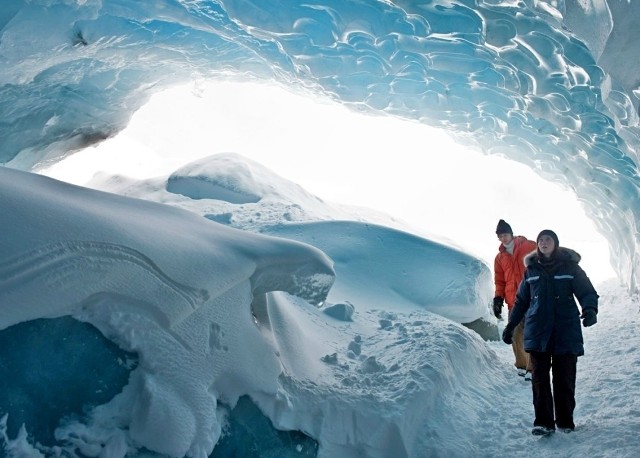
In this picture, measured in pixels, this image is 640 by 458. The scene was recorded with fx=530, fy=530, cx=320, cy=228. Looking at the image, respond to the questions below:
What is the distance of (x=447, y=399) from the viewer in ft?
13.0

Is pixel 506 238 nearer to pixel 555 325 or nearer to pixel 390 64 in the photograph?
pixel 555 325

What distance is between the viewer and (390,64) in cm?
793

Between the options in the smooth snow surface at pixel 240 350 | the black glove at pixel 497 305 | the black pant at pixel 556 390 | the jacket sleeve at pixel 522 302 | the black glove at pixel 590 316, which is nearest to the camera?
the smooth snow surface at pixel 240 350

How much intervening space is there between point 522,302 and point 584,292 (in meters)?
0.55

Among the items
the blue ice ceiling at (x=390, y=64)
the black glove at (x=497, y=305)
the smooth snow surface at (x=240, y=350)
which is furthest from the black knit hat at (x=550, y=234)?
the blue ice ceiling at (x=390, y=64)

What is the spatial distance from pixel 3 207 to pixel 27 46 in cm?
551

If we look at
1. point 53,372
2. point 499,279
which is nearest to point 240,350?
point 53,372

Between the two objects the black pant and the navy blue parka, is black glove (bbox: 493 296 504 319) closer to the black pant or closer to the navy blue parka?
the navy blue parka

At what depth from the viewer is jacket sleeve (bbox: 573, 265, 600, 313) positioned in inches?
147

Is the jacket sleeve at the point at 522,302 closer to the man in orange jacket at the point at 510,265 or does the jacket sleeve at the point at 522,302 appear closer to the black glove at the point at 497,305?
the black glove at the point at 497,305

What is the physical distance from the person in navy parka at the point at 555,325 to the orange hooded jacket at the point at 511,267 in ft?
6.14

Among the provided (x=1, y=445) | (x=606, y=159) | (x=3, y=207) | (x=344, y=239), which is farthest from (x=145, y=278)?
(x=606, y=159)

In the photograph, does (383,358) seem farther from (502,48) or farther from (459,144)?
(459,144)

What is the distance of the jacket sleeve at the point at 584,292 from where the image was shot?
3723 millimetres
